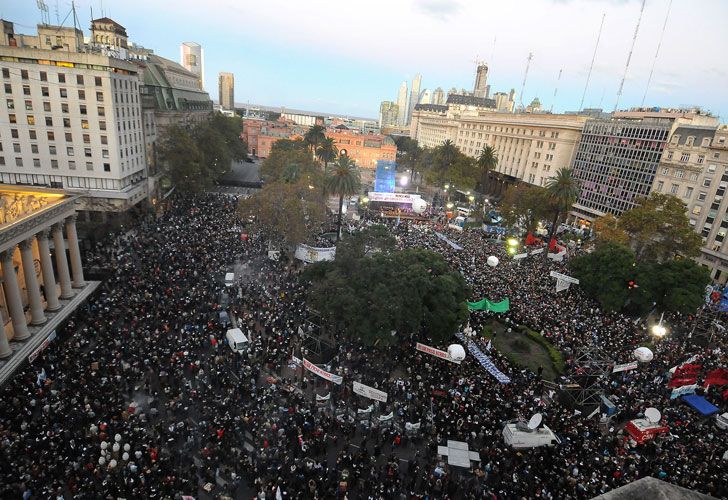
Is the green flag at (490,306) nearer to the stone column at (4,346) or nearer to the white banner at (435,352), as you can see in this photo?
the white banner at (435,352)


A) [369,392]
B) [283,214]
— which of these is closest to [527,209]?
[283,214]

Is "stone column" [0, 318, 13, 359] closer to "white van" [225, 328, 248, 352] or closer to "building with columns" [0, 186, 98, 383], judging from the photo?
"building with columns" [0, 186, 98, 383]

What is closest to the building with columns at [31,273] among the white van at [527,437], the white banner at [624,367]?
the white van at [527,437]

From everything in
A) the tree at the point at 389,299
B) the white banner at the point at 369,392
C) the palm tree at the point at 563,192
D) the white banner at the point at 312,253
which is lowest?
the white banner at the point at 369,392

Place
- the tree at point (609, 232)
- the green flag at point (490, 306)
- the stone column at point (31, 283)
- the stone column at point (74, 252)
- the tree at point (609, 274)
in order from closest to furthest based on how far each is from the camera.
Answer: the stone column at point (31, 283), the stone column at point (74, 252), the green flag at point (490, 306), the tree at point (609, 274), the tree at point (609, 232)

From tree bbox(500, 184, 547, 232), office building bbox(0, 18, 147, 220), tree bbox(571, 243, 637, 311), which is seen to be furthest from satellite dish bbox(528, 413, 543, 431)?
office building bbox(0, 18, 147, 220)

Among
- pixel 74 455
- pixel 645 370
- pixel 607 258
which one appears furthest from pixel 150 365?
pixel 607 258

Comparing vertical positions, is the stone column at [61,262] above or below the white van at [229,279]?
above
